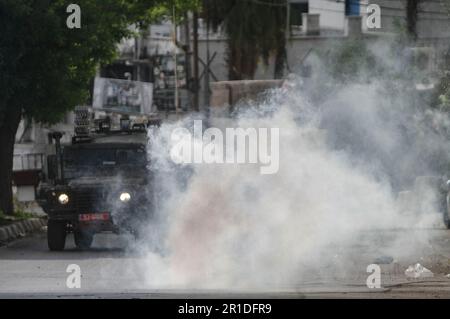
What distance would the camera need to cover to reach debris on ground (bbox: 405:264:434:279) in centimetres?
1656

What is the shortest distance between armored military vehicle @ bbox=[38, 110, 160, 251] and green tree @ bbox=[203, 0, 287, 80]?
25821 millimetres

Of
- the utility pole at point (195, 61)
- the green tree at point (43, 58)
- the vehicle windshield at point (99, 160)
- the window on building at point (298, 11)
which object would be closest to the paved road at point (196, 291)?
the vehicle windshield at point (99, 160)

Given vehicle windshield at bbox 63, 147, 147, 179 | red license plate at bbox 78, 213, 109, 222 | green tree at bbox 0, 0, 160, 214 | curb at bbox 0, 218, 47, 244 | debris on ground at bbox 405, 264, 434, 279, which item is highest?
green tree at bbox 0, 0, 160, 214

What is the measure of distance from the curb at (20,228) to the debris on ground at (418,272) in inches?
403

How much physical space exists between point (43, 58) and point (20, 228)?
380 cm

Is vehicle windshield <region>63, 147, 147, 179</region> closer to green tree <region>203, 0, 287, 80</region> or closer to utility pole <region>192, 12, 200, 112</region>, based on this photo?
utility pole <region>192, 12, 200, 112</region>

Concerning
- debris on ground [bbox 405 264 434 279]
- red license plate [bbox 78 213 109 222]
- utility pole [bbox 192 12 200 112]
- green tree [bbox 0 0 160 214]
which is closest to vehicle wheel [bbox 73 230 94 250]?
red license plate [bbox 78 213 109 222]

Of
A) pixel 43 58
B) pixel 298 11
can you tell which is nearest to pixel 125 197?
pixel 43 58

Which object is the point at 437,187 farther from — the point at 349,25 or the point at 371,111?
the point at 349,25

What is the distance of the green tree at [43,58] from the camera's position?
2511 cm

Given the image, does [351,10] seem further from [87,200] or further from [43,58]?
[87,200]

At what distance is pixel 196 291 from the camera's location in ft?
47.3
